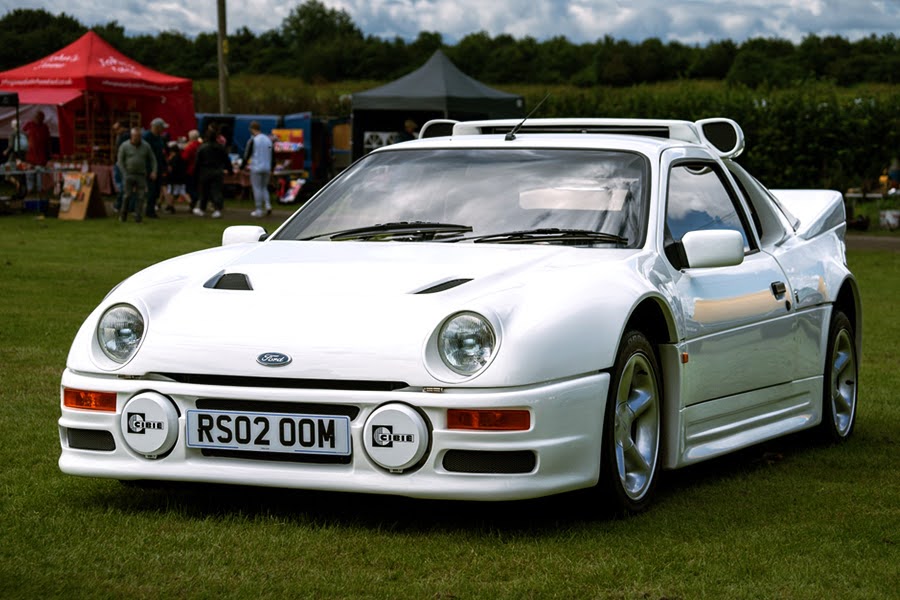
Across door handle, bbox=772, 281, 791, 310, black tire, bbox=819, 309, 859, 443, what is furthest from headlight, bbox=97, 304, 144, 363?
black tire, bbox=819, 309, 859, 443

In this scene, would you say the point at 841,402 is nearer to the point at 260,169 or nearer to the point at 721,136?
the point at 721,136

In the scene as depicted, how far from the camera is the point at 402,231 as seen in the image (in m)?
5.86

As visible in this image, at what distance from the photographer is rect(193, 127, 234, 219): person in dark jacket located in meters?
27.5

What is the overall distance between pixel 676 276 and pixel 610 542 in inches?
51.2

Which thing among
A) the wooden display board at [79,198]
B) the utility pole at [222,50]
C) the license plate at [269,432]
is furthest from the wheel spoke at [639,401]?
the utility pole at [222,50]

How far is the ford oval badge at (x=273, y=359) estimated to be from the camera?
4730mm

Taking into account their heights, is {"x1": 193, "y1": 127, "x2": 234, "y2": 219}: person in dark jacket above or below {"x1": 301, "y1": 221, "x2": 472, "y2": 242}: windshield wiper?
below

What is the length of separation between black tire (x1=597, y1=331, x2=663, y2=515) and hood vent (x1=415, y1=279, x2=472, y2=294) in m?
0.59

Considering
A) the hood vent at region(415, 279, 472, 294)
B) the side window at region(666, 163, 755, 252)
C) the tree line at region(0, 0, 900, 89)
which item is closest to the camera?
the hood vent at region(415, 279, 472, 294)

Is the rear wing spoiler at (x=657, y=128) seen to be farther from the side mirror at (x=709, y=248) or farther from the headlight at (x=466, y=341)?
the headlight at (x=466, y=341)

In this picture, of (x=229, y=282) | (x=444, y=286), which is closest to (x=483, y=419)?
(x=444, y=286)

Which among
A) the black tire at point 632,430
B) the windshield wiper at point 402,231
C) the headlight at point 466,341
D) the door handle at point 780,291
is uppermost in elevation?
the windshield wiper at point 402,231

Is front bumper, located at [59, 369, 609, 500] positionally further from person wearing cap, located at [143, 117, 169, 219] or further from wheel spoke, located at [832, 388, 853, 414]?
person wearing cap, located at [143, 117, 169, 219]

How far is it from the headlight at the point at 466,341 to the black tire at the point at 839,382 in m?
2.91
